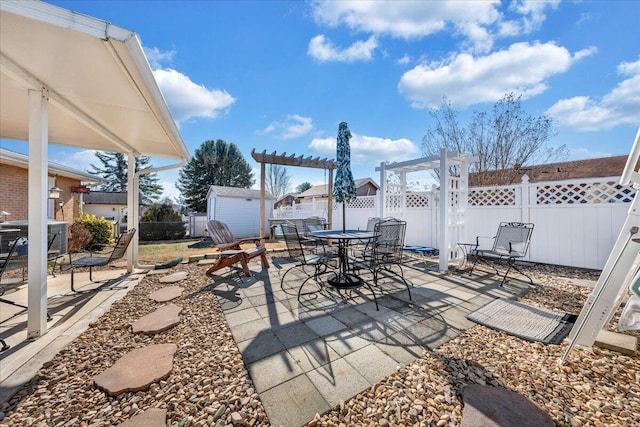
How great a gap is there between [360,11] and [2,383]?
6.60 m

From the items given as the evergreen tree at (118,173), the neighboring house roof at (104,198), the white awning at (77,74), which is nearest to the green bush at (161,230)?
the white awning at (77,74)

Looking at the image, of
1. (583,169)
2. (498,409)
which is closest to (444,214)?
(498,409)

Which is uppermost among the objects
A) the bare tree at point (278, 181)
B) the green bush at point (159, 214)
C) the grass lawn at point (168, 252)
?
the bare tree at point (278, 181)

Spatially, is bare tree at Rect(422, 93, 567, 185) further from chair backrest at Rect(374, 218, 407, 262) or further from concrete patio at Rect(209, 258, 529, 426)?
chair backrest at Rect(374, 218, 407, 262)

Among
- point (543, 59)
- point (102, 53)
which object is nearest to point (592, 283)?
point (543, 59)

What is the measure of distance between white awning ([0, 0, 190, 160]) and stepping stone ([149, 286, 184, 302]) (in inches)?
91.4

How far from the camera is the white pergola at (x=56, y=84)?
1658mm

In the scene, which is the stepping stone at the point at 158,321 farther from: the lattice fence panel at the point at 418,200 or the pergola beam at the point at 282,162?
the lattice fence panel at the point at 418,200

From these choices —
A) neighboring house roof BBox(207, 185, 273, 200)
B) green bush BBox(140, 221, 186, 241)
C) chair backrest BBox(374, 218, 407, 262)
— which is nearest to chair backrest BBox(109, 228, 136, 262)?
chair backrest BBox(374, 218, 407, 262)

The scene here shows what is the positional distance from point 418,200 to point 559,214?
3088 mm

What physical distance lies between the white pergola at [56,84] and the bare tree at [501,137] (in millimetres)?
10181

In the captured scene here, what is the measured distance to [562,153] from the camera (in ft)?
28.5

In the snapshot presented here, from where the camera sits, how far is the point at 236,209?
48.7 feet

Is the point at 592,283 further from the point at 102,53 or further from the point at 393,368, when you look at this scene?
the point at 102,53
